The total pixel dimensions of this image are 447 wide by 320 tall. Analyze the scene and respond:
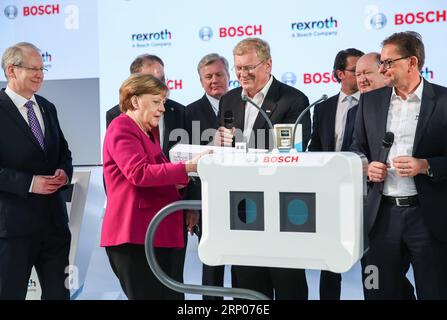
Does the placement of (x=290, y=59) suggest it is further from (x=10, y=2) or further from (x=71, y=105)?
(x=10, y=2)

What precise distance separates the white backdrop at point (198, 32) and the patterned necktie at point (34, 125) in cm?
257

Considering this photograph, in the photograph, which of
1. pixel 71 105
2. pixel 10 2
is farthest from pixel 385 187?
pixel 10 2

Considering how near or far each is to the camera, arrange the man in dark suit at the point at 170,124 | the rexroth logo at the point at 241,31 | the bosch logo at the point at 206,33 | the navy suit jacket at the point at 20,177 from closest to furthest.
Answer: the navy suit jacket at the point at 20,177
the man in dark suit at the point at 170,124
the rexroth logo at the point at 241,31
the bosch logo at the point at 206,33

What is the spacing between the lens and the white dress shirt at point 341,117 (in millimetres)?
3426

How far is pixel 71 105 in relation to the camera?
548 centimetres

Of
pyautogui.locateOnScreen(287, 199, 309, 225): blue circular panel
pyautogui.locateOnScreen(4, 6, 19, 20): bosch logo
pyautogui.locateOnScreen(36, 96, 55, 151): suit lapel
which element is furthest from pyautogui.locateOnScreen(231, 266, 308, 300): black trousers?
pyautogui.locateOnScreen(4, 6, 19, 20): bosch logo

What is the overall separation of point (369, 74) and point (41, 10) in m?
3.43

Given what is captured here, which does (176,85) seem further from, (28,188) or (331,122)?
(28,188)

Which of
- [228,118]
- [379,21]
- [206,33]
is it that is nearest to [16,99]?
[228,118]

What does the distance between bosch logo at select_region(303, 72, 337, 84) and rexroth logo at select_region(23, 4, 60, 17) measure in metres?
2.35

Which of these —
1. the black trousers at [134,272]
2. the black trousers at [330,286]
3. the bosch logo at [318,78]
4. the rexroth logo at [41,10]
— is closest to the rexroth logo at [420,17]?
the bosch logo at [318,78]

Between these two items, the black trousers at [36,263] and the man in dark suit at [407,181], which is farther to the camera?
the black trousers at [36,263]

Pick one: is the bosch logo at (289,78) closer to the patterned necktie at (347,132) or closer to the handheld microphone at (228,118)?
the patterned necktie at (347,132)

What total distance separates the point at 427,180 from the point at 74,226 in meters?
2.14
